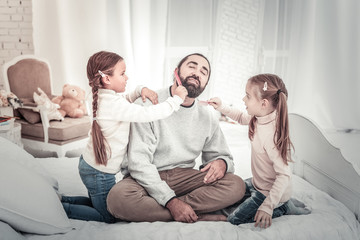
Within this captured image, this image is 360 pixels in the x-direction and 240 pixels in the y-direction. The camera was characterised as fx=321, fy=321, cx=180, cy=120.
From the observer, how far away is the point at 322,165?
1312 millimetres

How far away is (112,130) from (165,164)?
0.22 metres

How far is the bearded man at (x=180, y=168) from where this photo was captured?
1062 millimetres

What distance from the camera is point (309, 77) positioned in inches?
66.1

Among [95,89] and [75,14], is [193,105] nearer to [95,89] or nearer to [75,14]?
[95,89]

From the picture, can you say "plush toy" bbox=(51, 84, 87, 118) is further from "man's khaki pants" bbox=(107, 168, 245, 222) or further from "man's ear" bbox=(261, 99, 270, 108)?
"man's ear" bbox=(261, 99, 270, 108)

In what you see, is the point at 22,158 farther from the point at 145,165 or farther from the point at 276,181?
the point at 276,181

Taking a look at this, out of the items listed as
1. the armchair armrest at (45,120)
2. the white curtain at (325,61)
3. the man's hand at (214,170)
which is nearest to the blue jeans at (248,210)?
the man's hand at (214,170)

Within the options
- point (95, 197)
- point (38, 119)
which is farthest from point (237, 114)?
point (38, 119)

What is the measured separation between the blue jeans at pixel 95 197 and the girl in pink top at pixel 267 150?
0.43m

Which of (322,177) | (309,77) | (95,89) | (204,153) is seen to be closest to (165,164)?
(204,153)

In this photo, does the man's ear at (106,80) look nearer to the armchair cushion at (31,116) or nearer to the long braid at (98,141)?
the long braid at (98,141)

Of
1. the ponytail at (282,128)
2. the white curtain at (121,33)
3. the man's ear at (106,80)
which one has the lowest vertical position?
the ponytail at (282,128)

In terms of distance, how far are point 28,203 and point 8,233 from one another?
0.11 m

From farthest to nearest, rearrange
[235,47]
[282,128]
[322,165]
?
[235,47]
[322,165]
[282,128]
